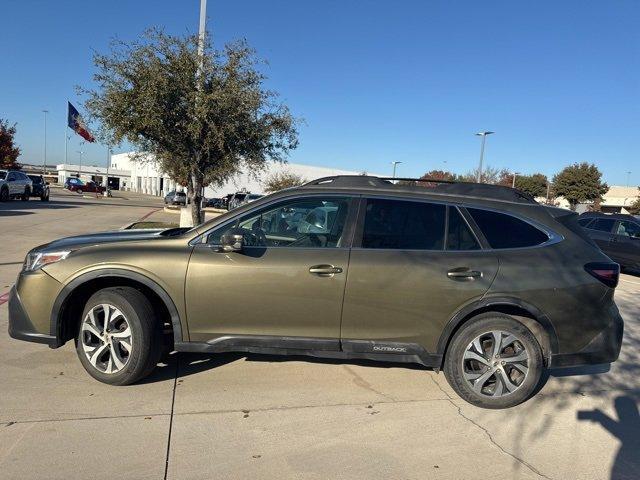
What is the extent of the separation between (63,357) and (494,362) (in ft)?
13.0

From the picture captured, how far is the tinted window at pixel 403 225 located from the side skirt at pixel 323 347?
2.69 feet

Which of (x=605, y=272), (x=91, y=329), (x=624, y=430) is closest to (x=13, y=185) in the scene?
(x=91, y=329)

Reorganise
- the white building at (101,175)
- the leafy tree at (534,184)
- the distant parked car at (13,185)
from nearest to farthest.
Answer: the distant parked car at (13,185)
the leafy tree at (534,184)
the white building at (101,175)

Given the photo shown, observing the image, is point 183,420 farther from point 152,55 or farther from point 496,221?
point 152,55

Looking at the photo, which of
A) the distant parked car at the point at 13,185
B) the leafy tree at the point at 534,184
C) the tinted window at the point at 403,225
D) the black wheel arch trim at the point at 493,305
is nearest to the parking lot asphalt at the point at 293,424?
the black wheel arch trim at the point at 493,305

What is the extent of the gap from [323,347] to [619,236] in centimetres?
1273

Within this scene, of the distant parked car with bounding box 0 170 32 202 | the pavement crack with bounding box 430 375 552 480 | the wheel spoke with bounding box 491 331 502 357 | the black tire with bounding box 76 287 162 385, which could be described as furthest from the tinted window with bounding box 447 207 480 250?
the distant parked car with bounding box 0 170 32 202

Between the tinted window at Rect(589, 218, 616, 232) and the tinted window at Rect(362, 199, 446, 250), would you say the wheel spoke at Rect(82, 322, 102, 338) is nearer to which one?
the tinted window at Rect(362, 199, 446, 250)

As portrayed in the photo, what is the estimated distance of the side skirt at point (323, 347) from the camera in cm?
405

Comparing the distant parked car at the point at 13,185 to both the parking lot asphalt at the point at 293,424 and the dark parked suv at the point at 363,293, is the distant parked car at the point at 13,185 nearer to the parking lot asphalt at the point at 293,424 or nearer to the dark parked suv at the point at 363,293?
the parking lot asphalt at the point at 293,424

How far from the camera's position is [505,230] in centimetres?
421

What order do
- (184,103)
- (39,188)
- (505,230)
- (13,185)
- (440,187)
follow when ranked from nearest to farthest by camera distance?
(505,230) < (440,187) < (184,103) < (13,185) < (39,188)

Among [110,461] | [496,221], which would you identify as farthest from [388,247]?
[110,461]

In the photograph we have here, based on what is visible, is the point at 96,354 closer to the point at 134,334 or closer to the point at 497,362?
→ the point at 134,334
